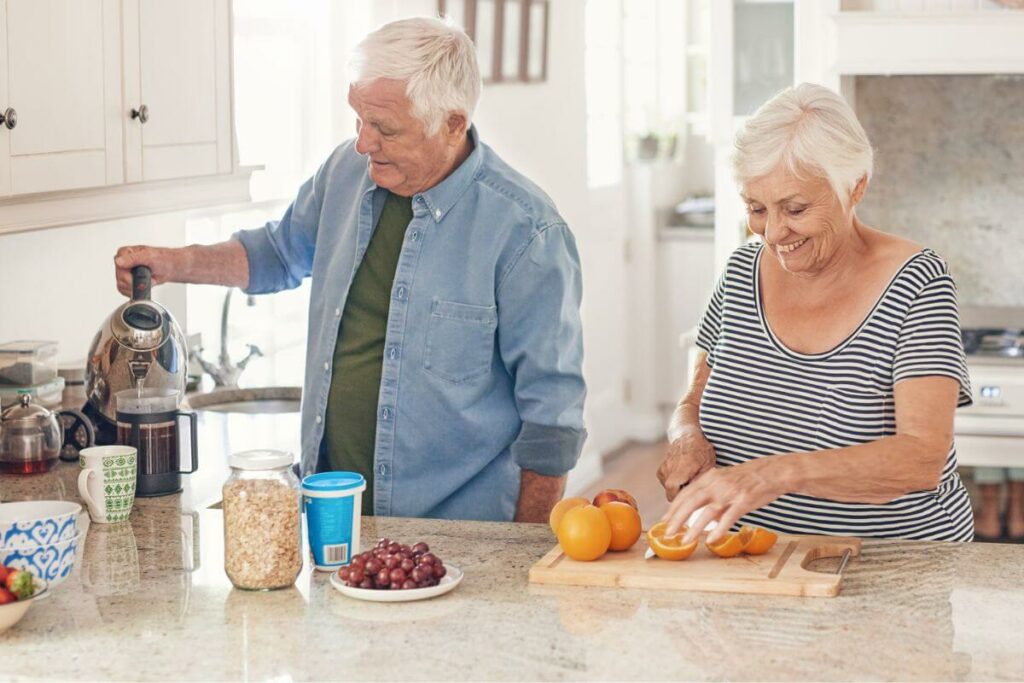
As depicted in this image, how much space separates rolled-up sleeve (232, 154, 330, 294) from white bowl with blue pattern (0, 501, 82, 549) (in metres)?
0.92

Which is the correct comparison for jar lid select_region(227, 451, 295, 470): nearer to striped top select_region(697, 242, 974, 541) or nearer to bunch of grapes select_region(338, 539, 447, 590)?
bunch of grapes select_region(338, 539, 447, 590)

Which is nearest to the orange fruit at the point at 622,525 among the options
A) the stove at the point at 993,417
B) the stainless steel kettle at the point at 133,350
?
the stainless steel kettle at the point at 133,350

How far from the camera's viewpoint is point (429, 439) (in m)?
2.39

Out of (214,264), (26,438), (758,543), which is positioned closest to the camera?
(758,543)

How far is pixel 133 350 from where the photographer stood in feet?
8.45

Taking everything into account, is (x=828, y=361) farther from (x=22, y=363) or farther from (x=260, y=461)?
(x=22, y=363)

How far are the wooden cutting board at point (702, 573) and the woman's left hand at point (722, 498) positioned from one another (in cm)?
5

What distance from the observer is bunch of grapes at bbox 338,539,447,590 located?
182cm

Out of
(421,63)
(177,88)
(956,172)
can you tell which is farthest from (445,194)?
(956,172)

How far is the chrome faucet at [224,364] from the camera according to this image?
11.2 feet

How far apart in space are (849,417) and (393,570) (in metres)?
0.78

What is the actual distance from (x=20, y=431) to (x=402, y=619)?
1.06 metres

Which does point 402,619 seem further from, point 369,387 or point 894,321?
point 894,321

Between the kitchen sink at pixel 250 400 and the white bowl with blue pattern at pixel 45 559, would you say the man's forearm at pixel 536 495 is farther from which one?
the kitchen sink at pixel 250 400
